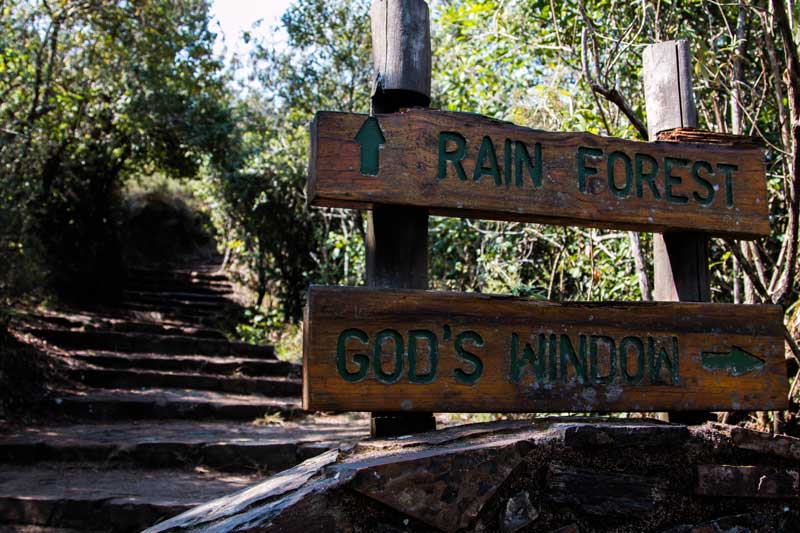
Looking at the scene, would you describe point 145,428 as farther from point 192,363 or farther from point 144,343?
point 144,343

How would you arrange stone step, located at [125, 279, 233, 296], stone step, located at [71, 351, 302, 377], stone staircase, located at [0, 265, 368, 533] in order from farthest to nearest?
1. stone step, located at [125, 279, 233, 296]
2. stone step, located at [71, 351, 302, 377]
3. stone staircase, located at [0, 265, 368, 533]

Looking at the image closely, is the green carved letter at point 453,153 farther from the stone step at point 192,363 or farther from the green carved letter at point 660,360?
the stone step at point 192,363

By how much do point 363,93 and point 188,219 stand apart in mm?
7696

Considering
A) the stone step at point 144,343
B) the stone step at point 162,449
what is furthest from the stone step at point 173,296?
the stone step at point 162,449

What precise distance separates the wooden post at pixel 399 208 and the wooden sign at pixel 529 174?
87mm

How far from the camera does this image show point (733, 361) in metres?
2.18

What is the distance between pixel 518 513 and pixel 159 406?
15.1 ft

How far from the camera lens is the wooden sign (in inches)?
76.5

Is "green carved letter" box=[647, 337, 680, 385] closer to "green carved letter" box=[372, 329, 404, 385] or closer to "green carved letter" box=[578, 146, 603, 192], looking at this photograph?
"green carved letter" box=[578, 146, 603, 192]

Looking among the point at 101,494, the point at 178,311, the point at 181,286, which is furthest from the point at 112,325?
the point at 101,494

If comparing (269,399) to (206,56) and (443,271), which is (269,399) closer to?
(443,271)

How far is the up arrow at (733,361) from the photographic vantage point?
2.16 meters

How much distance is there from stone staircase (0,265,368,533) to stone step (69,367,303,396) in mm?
10

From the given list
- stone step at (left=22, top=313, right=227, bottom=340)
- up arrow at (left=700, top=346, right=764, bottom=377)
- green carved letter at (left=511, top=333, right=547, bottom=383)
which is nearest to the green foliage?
stone step at (left=22, top=313, right=227, bottom=340)
